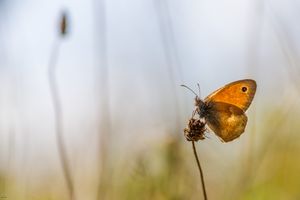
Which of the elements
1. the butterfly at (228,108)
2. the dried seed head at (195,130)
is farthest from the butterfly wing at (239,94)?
the dried seed head at (195,130)

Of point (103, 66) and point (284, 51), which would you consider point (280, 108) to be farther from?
point (103, 66)

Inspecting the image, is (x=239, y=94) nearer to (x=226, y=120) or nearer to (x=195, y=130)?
(x=226, y=120)

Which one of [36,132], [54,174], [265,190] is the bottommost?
[265,190]

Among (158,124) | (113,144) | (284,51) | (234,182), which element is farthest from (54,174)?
(284,51)

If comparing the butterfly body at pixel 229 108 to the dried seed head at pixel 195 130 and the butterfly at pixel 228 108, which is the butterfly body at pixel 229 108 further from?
the dried seed head at pixel 195 130

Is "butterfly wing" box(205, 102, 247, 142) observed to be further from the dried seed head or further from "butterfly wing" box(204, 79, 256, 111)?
the dried seed head

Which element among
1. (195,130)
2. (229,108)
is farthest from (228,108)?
(195,130)
